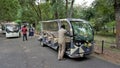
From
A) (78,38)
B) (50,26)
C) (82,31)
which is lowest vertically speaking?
(78,38)

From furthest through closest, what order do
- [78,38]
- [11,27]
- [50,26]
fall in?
[11,27] → [50,26] → [78,38]

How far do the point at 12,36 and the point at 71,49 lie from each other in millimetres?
17995

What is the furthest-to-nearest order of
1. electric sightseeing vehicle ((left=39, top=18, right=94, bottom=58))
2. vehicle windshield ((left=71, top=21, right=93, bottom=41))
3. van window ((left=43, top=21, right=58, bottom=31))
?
van window ((left=43, top=21, right=58, bottom=31))
vehicle windshield ((left=71, top=21, right=93, bottom=41))
electric sightseeing vehicle ((left=39, top=18, right=94, bottom=58))

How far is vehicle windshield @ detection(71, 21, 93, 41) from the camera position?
31.1ft

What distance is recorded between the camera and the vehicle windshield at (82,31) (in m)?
9.47

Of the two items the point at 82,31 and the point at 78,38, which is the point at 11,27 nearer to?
the point at 82,31

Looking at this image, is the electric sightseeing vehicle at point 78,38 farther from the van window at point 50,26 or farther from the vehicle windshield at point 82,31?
the van window at point 50,26

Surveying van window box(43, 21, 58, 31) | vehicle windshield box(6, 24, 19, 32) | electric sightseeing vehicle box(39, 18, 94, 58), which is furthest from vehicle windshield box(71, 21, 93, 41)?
vehicle windshield box(6, 24, 19, 32)

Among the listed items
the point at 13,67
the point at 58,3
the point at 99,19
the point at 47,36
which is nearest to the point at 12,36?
the point at 58,3

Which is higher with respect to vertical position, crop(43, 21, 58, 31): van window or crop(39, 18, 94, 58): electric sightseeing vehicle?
crop(43, 21, 58, 31): van window

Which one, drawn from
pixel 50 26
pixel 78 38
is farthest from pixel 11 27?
pixel 78 38

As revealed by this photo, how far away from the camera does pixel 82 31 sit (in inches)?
384

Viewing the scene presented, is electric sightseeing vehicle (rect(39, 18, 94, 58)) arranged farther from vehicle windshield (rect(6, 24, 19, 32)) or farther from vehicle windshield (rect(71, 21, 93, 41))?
vehicle windshield (rect(6, 24, 19, 32))

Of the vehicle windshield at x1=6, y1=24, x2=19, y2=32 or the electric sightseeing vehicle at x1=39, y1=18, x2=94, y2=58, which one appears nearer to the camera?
the electric sightseeing vehicle at x1=39, y1=18, x2=94, y2=58
